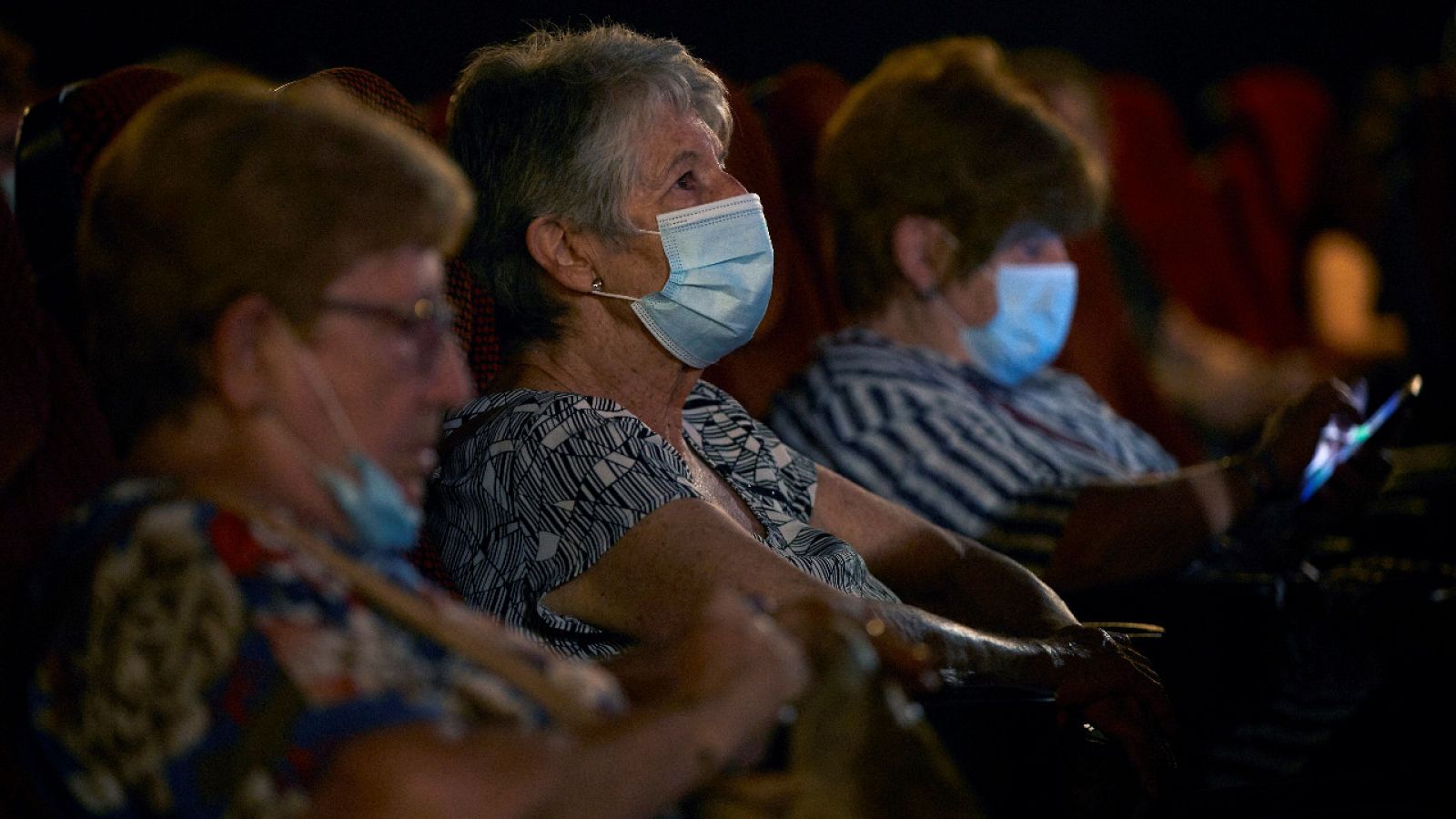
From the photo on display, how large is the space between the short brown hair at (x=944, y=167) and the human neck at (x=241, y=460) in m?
1.52

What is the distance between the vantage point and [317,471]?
3.10 feet

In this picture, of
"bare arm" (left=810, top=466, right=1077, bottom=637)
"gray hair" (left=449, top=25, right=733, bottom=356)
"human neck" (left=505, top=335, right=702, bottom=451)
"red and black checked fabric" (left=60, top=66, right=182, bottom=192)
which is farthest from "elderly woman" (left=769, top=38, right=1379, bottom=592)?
"red and black checked fabric" (left=60, top=66, right=182, bottom=192)

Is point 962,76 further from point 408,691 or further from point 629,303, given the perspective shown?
point 408,691

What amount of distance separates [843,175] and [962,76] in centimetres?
25

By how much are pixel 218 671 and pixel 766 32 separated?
407cm

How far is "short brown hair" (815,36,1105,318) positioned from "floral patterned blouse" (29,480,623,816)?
1.53 meters

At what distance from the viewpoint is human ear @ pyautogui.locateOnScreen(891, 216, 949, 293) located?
2.31 meters

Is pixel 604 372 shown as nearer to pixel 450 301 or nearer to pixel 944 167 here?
pixel 450 301

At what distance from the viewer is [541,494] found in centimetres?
142

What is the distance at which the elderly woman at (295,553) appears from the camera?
82cm

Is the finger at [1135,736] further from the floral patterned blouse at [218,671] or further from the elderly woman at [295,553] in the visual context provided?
the floral patterned blouse at [218,671]

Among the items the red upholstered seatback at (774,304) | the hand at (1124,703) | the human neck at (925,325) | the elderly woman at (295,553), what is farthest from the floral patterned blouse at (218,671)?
the human neck at (925,325)

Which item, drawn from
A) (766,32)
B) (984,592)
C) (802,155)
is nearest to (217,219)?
(984,592)

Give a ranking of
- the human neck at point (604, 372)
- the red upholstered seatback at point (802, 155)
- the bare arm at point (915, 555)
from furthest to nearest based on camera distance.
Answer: the red upholstered seatback at point (802, 155) → the bare arm at point (915, 555) → the human neck at point (604, 372)
